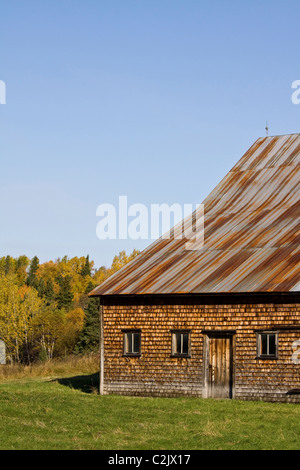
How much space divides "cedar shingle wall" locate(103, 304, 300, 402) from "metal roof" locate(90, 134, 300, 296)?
0.77 m

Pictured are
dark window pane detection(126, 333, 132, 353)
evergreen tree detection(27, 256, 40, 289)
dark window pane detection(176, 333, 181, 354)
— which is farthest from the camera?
evergreen tree detection(27, 256, 40, 289)

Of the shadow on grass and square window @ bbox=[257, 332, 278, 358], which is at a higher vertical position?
square window @ bbox=[257, 332, 278, 358]

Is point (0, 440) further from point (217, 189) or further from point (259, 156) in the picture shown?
point (259, 156)

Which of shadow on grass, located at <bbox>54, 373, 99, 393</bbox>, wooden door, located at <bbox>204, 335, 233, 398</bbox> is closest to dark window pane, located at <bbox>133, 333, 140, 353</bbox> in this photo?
shadow on grass, located at <bbox>54, 373, 99, 393</bbox>

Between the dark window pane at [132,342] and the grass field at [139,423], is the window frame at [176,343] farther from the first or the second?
the grass field at [139,423]

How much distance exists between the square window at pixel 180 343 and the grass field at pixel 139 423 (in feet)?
5.40

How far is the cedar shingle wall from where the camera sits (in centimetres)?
2334

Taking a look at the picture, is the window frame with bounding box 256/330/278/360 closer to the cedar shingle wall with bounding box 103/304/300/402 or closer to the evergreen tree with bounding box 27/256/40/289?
the cedar shingle wall with bounding box 103/304/300/402

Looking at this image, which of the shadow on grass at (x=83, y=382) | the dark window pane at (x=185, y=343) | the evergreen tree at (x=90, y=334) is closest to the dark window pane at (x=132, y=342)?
the dark window pane at (x=185, y=343)

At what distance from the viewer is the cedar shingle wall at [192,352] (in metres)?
23.3

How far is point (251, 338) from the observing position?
24.0 meters

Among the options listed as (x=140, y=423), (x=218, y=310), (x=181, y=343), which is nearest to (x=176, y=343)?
(x=181, y=343)

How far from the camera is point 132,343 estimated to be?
2645cm
